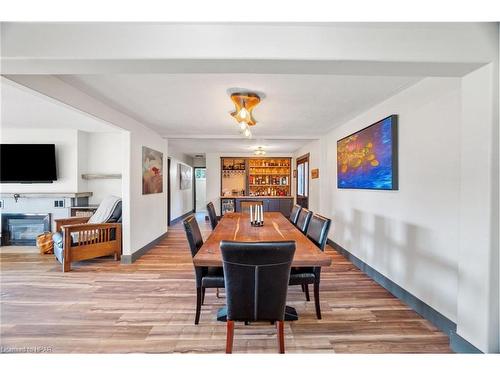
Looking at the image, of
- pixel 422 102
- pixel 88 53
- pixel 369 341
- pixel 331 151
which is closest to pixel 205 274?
pixel 369 341

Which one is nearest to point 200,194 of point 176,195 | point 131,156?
point 176,195

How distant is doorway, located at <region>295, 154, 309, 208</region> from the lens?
6.72 meters

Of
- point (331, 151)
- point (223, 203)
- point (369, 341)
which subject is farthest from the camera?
point (223, 203)

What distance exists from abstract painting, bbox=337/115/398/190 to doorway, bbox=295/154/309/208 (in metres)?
2.52

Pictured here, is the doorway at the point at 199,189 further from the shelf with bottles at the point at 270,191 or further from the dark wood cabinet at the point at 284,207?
the dark wood cabinet at the point at 284,207

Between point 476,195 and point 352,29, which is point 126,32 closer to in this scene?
point 352,29

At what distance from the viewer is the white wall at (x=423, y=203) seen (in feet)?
6.84

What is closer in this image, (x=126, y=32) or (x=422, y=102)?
(x=126, y=32)

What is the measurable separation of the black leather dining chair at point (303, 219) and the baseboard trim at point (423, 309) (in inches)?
42.7

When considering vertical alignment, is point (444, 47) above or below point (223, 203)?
above

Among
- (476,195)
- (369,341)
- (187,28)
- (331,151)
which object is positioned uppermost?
(187,28)

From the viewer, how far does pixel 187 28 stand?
1.52 m

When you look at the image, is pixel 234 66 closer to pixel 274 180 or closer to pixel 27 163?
pixel 27 163
